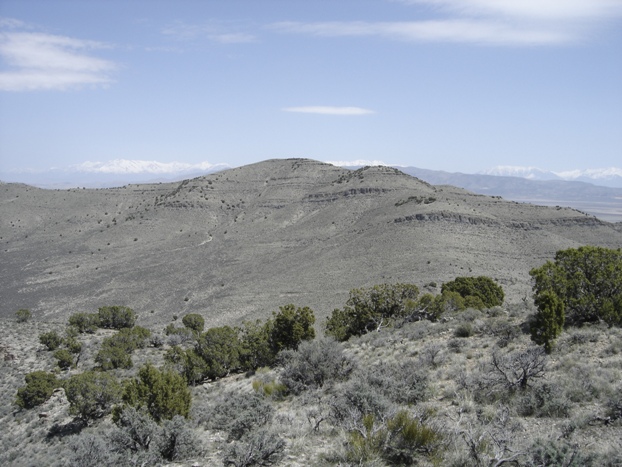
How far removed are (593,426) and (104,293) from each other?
190 feet

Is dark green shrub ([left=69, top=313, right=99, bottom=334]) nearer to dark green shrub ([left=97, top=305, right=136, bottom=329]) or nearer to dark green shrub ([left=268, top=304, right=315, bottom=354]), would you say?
dark green shrub ([left=97, top=305, right=136, bottom=329])

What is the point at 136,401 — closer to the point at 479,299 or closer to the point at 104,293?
the point at 479,299

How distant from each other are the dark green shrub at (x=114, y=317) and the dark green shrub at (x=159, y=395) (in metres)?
25.3

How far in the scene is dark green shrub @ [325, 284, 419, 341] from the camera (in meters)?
25.1

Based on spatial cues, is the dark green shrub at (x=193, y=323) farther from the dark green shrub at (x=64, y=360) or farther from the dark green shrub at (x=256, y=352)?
the dark green shrub at (x=256, y=352)

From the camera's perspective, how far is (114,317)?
123ft

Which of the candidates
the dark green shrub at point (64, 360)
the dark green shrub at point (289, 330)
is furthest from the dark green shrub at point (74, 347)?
the dark green shrub at point (289, 330)

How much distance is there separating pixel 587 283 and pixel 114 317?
35389mm

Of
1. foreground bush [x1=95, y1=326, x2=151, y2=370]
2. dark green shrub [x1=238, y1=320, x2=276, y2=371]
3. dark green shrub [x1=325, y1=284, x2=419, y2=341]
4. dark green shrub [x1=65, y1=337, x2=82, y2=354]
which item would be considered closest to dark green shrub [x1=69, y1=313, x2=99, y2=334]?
dark green shrub [x1=65, y1=337, x2=82, y2=354]

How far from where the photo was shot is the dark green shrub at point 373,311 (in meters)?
25.1

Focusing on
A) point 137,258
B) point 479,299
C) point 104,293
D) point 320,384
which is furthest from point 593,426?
point 137,258

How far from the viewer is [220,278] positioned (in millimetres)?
59250

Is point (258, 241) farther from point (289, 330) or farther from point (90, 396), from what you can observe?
point (90, 396)

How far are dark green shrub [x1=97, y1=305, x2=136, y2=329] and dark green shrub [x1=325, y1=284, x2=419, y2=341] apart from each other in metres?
20.9
